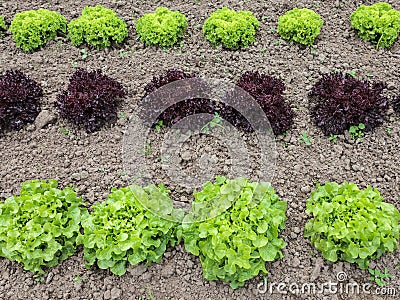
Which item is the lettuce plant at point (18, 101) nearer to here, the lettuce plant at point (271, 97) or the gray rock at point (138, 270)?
the gray rock at point (138, 270)

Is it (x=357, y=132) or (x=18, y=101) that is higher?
(x=18, y=101)

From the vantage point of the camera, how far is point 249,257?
163 inches

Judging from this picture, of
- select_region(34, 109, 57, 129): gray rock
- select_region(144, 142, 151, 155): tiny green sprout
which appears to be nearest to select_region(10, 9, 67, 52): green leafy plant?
select_region(34, 109, 57, 129): gray rock

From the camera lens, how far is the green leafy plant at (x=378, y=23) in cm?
640

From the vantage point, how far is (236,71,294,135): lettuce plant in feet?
17.7

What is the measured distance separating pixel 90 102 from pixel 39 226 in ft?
5.61

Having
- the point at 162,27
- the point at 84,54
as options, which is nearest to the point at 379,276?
the point at 162,27

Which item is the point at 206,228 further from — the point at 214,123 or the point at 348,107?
the point at 348,107

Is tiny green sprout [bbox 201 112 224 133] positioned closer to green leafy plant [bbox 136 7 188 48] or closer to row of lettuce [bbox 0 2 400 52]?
row of lettuce [bbox 0 2 400 52]

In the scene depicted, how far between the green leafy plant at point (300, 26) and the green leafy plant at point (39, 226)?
361 cm

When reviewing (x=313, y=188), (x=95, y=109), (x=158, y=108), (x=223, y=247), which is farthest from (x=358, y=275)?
(x=95, y=109)

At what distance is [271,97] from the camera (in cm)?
549

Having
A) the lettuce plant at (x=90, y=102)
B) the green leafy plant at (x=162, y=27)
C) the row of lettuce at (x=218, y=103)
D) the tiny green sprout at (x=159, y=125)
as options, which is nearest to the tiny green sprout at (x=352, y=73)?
the row of lettuce at (x=218, y=103)

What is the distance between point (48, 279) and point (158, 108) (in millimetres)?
2203
